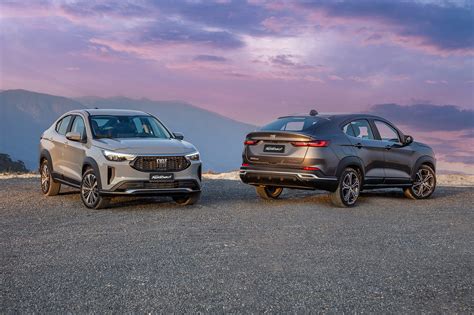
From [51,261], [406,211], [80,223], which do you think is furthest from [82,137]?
[406,211]

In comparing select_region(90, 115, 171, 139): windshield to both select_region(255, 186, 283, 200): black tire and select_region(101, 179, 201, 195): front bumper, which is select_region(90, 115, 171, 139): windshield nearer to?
select_region(101, 179, 201, 195): front bumper

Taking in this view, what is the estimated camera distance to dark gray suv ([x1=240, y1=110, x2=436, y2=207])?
476 inches

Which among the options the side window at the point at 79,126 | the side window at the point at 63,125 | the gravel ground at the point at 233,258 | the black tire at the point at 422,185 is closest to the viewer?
the gravel ground at the point at 233,258

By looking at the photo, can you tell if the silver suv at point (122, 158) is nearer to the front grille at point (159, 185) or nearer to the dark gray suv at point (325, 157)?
the front grille at point (159, 185)

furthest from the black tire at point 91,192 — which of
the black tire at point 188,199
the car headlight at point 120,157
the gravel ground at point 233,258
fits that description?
the black tire at point 188,199

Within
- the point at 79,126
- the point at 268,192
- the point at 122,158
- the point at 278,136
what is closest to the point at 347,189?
the point at 278,136

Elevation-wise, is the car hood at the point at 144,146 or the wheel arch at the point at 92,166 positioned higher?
the car hood at the point at 144,146

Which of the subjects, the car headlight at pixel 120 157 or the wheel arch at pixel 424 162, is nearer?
the car headlight at pixel 120 157

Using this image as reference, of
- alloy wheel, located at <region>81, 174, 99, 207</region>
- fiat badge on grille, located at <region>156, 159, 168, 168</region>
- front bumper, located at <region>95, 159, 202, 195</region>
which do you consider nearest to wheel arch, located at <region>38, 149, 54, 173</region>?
alloy wheel, located at <region>81, 174, 99, 207</region>

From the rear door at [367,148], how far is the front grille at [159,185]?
330 cm

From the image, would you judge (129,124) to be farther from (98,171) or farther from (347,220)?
(347,220)

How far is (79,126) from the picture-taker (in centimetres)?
1306

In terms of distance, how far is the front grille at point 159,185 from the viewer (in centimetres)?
1144

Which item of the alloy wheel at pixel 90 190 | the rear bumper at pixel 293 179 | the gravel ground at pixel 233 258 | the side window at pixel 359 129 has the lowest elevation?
the gravel ground at pixel 233 258
